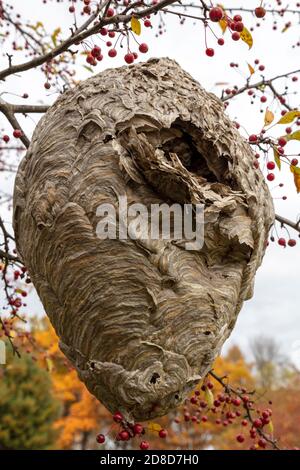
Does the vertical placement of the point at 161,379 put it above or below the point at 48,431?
below

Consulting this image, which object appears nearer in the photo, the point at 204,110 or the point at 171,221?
the point at 171,221

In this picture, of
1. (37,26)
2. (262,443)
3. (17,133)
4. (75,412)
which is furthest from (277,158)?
(75,412)

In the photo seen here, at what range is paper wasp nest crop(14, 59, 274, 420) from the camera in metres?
2.07

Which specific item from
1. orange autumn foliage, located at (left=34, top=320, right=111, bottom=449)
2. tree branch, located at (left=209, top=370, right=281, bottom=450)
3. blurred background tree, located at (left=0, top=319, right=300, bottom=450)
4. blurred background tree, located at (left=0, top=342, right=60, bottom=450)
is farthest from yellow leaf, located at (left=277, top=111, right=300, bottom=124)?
orange autumn foliage, located at (left=34, top=320, right=111, bottom=449)

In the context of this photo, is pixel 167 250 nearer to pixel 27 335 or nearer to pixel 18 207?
pixel 18 207

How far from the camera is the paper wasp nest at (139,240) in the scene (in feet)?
6.81

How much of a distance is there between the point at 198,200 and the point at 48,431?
1366 centimetres

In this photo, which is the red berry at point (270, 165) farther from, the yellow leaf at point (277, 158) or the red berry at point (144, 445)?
the red berry at point (144, 445)

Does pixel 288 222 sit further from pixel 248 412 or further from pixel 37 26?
pixel 37 26

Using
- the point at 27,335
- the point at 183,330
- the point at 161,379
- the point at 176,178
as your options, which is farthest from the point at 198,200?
the point at 27,335

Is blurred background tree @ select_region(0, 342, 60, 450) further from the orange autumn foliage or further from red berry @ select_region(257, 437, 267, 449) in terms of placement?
red berry @ select_region(257, 437, 267, 449)

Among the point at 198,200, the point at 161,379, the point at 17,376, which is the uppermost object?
the point at 17,376

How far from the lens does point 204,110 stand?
2.46 meters

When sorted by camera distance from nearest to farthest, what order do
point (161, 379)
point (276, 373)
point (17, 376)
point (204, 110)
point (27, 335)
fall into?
point (161, 379), point (204, 110), point (27, 335), point (17, 376), point (276, 373)
